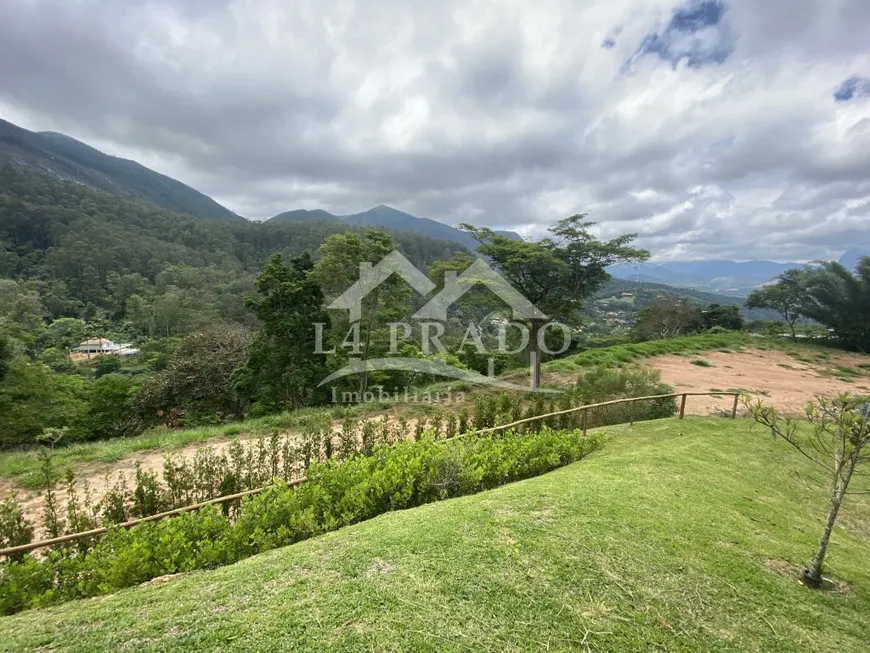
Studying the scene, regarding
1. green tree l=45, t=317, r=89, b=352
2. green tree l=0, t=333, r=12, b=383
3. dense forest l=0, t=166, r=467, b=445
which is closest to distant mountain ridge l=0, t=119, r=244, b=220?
dense forest l=0, t=166, r=467, b=445

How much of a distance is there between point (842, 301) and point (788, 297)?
2.39 metres

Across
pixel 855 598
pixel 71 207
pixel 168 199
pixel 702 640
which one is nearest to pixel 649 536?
pixel 702 640

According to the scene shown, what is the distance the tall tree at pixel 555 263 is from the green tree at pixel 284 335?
16.6 ft

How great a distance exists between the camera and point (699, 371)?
512 inches

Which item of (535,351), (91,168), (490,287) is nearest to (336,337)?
(490,287)

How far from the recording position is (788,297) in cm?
2209

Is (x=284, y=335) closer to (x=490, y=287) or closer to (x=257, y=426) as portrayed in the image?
(x=257, y=426)

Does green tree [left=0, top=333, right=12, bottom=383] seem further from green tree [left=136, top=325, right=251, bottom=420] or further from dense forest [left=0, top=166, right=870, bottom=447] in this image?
green tree [left=136, top=325, right=251, bottom=420]

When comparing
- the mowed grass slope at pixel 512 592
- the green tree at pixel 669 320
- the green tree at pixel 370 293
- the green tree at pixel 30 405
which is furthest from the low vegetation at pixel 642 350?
the green tree at pixel 30 405

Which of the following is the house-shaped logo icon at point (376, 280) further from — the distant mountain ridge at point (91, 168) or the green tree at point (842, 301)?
the distant mountain ridge at point (91, 168)

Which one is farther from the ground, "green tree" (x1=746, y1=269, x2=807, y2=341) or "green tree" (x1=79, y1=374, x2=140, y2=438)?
"green tree" (x1=746, y1=269, x2=807, y2=341)

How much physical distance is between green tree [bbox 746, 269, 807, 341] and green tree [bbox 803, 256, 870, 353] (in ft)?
1.11

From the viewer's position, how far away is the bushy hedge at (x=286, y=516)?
8.48 ft

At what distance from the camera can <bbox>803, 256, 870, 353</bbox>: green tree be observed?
19.2m
